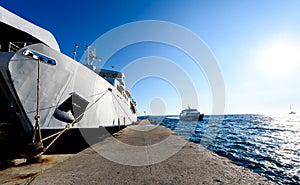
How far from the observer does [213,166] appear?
13.0ft

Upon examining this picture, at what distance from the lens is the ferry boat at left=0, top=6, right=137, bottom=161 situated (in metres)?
5.72

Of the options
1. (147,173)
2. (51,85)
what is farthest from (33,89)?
(147,173)

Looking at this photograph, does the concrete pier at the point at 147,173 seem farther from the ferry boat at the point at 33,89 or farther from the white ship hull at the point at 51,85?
the white ship hull at the point at 51,85

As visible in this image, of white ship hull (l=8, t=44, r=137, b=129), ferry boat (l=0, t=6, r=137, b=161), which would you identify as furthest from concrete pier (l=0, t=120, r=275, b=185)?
→ white ship hull (l=8, t=44, r=137, b=129)

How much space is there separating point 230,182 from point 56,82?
7.19m

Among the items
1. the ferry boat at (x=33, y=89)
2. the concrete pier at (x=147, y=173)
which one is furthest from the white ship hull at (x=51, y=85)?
the concrete pier at (x=147, y=173)

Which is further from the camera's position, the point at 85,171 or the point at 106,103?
the point at 106,103

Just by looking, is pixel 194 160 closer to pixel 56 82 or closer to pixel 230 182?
pixel 230 182

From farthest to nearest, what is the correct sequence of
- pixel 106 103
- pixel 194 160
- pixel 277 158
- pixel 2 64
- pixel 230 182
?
pixel 106 103 < pixel 277 158 < pixel 2 64 < pixel 194 160 < pixel 230 182

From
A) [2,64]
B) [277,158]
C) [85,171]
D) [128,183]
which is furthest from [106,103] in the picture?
[277,158]

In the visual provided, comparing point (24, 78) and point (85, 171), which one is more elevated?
point (24, 78)

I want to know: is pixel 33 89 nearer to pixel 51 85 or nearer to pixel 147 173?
pixel 51 85

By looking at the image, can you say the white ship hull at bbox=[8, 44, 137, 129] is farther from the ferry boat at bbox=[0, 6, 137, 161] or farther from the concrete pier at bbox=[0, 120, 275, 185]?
the concrete pier at bbox=[0, 120, 275, 185]

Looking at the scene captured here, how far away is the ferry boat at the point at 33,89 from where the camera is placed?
18.8 ft
